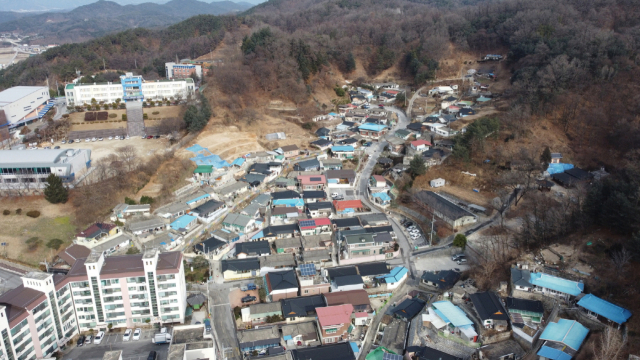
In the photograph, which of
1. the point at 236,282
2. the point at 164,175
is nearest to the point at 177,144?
the point at 164,175

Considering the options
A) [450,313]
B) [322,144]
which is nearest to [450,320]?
[450,313]

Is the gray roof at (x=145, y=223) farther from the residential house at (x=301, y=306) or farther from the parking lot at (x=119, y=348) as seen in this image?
the residential house at (x=301, y=306)

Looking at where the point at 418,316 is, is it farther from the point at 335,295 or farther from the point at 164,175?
the point at 164,175

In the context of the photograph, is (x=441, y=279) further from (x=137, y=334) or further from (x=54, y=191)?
(x=54, y=191)

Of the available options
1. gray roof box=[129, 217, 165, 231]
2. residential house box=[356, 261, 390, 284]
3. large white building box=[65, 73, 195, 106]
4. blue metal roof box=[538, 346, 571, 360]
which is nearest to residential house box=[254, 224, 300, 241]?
residential house box=[356, 261, 390, 284]

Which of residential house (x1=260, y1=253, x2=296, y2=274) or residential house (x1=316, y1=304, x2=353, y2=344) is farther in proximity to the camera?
residential house (x1=260, y1=253, x2=296, y2=274)

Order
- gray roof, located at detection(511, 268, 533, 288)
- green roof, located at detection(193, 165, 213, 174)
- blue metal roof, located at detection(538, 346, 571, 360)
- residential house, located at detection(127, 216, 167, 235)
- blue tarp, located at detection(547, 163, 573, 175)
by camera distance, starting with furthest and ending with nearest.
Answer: blue tarp, located at detection(547, 163, 573, 175), green roof, located at detection(193, 165, 213, 174), residential house, located at detection(127, 216, 167, 235), gray roof, located at detection(511, 268, 533, 288), blue metal roof, located at detection(538, 346, 571, 360)

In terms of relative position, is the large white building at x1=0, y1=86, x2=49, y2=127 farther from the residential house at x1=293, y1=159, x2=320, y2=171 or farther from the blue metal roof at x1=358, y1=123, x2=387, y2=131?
the blue metal roof at x1=358, y1=123, x2=387, y2=131
